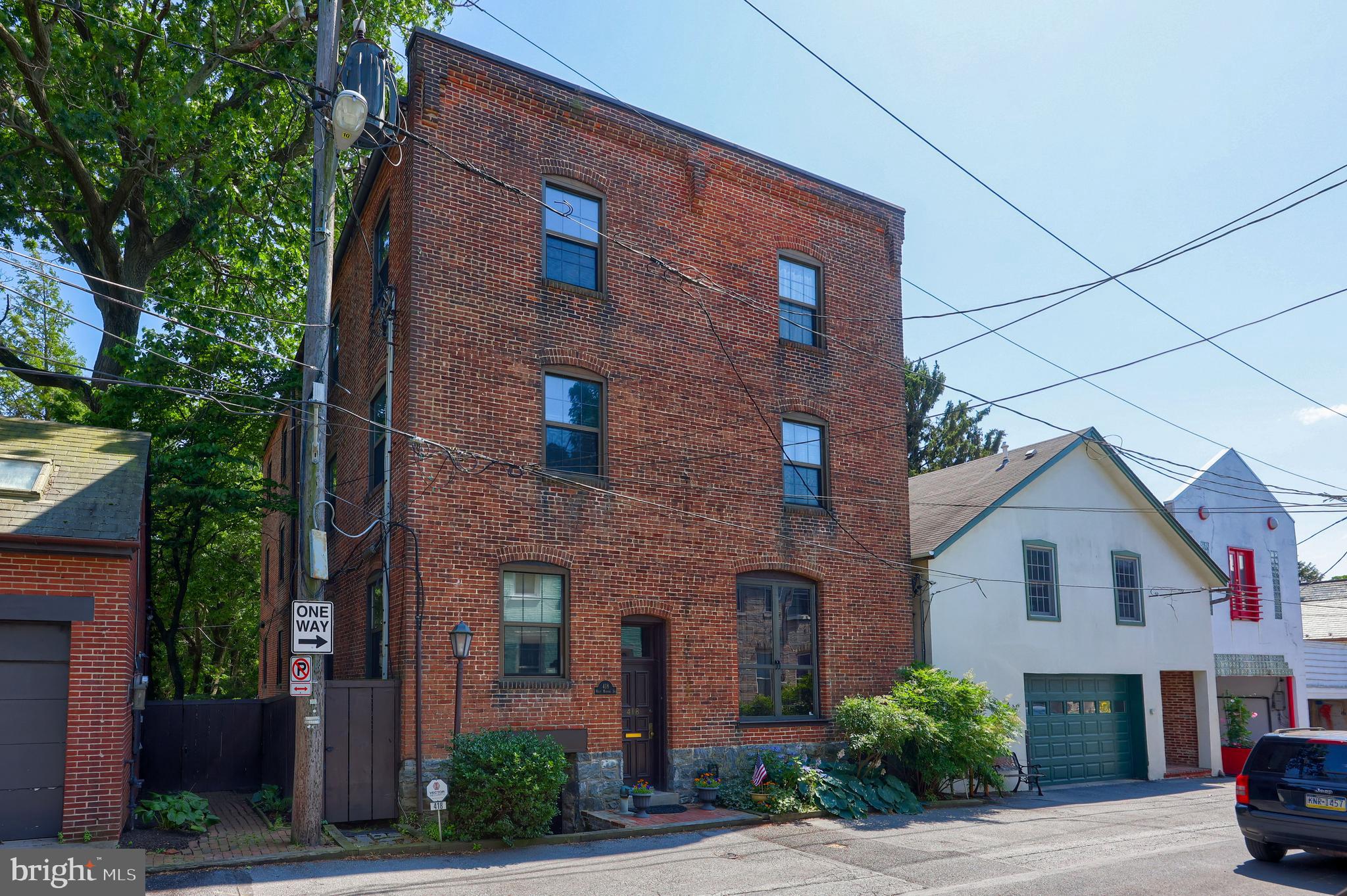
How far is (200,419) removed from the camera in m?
20.9

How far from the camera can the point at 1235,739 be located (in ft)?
79.8

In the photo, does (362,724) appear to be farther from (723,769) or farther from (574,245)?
(574,245)

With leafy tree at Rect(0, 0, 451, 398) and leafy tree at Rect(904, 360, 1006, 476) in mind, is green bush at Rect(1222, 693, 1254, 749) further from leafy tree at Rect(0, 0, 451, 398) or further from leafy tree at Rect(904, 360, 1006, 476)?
leafy tree at Rect(0, 0, 451, 398)

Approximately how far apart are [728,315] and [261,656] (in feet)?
68.5

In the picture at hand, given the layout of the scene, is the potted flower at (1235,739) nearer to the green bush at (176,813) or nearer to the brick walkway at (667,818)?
the brick walkway at (667,818)

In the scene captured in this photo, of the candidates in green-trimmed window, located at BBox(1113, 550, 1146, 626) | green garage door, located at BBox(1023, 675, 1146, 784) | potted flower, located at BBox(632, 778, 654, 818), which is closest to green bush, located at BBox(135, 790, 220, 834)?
potted flower, located at BBox(632, 778, 654, 818)

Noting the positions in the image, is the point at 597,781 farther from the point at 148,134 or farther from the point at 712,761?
the point at 148,134

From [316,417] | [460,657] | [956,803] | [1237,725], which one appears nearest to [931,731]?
[956,803]

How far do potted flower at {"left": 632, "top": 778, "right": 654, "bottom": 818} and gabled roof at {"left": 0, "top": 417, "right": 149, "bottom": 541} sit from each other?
7.38 m

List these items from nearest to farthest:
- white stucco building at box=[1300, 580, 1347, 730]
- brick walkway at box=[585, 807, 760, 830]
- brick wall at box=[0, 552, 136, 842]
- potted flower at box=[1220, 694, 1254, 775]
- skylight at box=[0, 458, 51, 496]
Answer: brick wall at box=[0, 552, 136, 842], skylight at box=[0, 458, 51, 496], brick walkway at box=[585, 807, 760, 830], potted flower at box=[1220, 694, 1254, 775], white stucco building at box=[1300, 580, 1347, 730]

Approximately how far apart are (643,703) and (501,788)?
11.8ft

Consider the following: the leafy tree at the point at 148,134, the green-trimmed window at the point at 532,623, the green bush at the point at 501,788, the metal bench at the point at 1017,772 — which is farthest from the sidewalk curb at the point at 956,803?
the leafy tree at the point at 148,134

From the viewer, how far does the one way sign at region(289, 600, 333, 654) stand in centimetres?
1176

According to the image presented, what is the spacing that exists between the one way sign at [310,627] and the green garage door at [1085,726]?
14.2 meters
